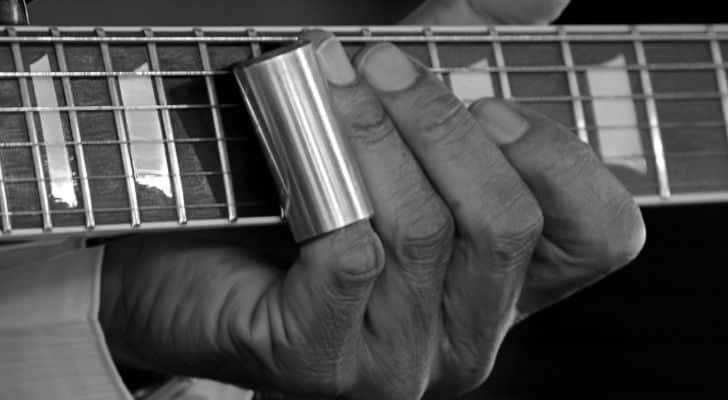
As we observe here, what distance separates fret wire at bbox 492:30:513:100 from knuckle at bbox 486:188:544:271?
6 centimetres

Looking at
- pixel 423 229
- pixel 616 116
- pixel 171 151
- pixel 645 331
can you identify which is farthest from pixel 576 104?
pixel 645 331

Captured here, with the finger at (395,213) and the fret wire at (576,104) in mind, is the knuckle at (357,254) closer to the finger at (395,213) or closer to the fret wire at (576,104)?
the finger at (395,213)

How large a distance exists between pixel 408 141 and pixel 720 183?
223 mm

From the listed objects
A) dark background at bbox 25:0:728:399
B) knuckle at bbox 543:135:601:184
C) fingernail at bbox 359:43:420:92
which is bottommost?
dark background at bbox 25:0:728:399

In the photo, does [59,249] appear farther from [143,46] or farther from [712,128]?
[712,128]

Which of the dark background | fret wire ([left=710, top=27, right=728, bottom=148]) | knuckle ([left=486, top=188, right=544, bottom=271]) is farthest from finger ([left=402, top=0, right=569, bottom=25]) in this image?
the dark background

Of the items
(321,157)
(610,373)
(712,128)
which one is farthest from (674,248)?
(321,157)

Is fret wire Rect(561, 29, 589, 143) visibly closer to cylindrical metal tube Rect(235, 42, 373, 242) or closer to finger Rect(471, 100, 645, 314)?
finger Rect(471, 100, 645, 314)

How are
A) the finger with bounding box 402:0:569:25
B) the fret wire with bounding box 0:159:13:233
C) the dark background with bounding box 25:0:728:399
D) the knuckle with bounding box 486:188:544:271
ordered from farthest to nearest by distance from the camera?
the dark background with bounding box 25:0:728:399 < the finger with bounding box 402:0:569:25 < the knuckle with bounding box 486:188:544:271 < the fret wire with bounding box 0:159:13:233

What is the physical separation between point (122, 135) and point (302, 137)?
0.32ft

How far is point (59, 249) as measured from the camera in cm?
95

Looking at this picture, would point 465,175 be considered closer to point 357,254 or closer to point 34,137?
point 357,254

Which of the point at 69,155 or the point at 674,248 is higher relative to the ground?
the point at 69,155

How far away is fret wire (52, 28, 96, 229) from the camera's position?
0.69 m
